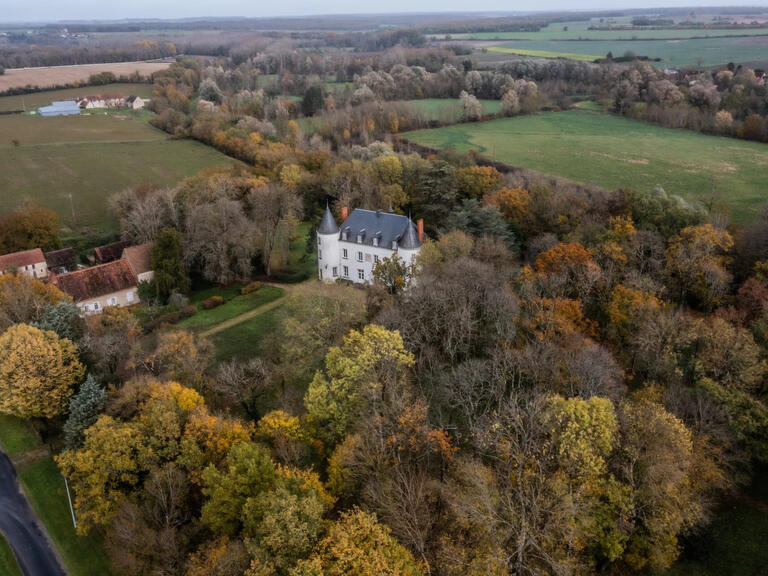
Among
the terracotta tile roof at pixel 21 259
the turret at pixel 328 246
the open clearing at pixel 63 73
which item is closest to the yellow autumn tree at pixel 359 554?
the turret at pixel 328 246

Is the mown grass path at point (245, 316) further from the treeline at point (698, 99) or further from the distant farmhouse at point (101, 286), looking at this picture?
the treeline at point (698, 99)

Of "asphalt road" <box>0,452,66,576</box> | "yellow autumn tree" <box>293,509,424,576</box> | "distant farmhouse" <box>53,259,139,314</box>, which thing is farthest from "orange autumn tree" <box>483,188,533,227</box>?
"asphalt road" <box>0,452,66,576</box>

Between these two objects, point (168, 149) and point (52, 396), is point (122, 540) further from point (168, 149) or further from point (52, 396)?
point (168, 149)

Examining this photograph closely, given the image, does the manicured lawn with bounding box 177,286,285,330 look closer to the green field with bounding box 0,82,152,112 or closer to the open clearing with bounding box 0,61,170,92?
the green field with bounding box 0,82,152,112

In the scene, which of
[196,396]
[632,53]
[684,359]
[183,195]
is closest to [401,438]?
[196,396]

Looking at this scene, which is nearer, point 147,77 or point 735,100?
point 735,100
